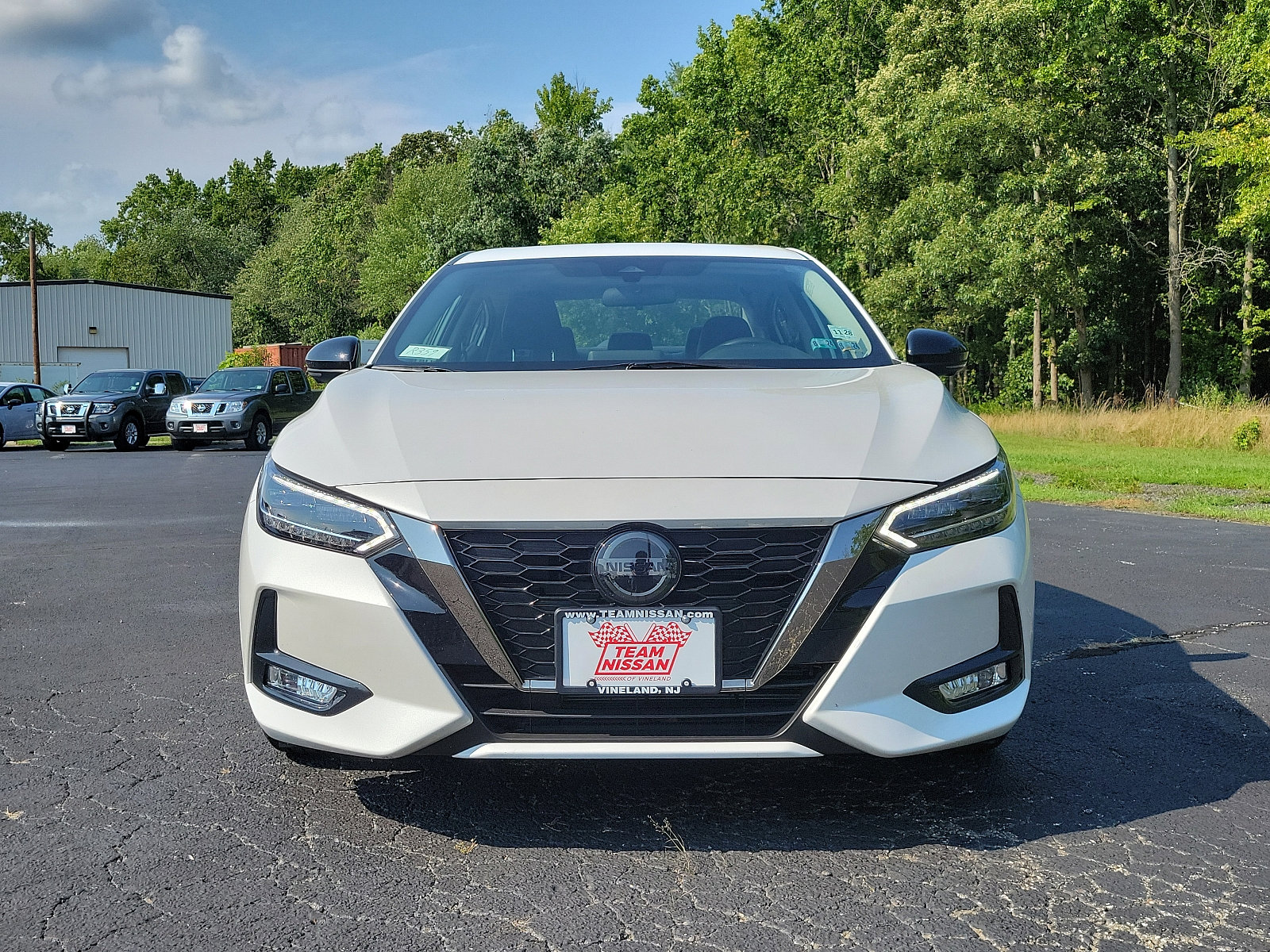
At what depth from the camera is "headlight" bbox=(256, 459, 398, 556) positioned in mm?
2781

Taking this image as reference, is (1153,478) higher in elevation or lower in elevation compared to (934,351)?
lower

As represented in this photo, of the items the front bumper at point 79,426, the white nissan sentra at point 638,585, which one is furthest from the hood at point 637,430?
the front bumper at point 79,426

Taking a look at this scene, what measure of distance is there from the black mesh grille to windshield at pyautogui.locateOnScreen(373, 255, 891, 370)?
121 cm

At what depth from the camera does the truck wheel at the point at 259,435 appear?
80.0 ft

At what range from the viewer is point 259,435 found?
80.9ft

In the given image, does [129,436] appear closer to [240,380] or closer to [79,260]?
[240,380]

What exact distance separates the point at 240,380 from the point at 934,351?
23.4 metres

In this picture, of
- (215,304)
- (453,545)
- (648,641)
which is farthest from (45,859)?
(215,304)

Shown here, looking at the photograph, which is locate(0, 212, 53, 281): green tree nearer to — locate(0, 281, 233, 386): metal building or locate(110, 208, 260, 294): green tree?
locate(110, 208, 260, 294): green tree

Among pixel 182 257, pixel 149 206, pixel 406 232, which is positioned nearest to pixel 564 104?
pixel 406 232

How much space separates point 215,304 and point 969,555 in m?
59.8

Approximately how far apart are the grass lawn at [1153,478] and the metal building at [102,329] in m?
44.2

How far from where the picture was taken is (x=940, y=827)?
303cm

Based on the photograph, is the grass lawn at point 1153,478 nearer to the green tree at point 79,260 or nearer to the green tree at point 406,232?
the green tree at point 406,232
